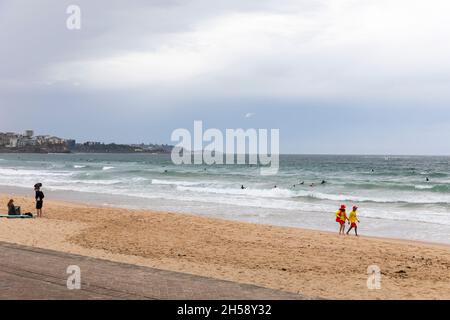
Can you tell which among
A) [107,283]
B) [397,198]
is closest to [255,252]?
[107,283]

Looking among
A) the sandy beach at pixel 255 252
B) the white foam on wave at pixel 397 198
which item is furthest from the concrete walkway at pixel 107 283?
the white foam on wave at pixel 397 198

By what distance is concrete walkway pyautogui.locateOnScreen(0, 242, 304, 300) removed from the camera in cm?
768

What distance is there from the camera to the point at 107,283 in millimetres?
8398

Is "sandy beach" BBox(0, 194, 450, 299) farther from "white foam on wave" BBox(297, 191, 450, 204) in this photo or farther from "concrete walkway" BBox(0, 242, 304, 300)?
"white foam on wave" BBox(297, 191, 450, 204)

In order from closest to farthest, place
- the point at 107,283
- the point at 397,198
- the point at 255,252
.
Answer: the point at 107,283, the point at 255,252, the point at 397,198

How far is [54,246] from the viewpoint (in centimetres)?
1257

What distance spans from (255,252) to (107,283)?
17.6ft

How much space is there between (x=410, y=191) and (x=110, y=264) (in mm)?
34230

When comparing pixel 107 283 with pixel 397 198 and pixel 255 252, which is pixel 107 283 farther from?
pixel 397 198

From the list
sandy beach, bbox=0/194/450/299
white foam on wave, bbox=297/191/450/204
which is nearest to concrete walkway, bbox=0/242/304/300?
sandy beach, bbox=0/194/450/299

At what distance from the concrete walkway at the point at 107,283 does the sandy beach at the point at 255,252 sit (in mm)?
991

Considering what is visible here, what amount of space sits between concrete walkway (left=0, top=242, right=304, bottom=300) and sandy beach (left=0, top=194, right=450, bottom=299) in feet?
3.25

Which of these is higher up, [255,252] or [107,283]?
[107,283]

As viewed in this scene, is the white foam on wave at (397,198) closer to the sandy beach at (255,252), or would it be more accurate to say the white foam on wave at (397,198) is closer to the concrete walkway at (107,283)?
the sandy beach at (255,252)
